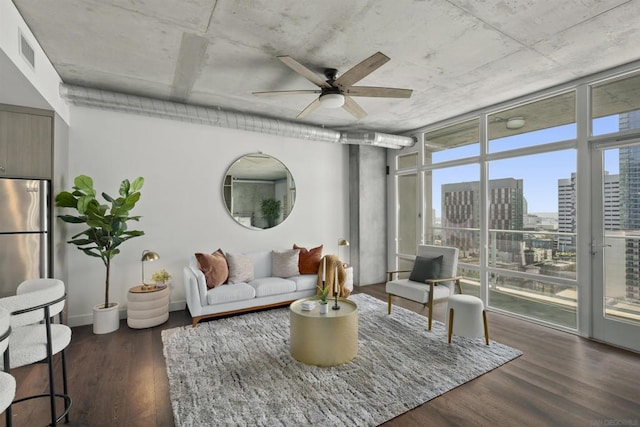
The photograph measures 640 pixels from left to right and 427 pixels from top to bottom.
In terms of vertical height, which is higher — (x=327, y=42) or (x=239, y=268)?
(x=327, y=42)

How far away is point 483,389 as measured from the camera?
2543 millimetres

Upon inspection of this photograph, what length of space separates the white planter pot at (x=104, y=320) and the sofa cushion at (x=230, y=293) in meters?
1.14

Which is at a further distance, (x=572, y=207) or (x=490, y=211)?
(x=490, y=211)

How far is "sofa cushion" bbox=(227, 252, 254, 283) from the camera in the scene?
14.5 ft

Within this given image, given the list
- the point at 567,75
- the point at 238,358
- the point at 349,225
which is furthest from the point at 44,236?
the point at 567,75

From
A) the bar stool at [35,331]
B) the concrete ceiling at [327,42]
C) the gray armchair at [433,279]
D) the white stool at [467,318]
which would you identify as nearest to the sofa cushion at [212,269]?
the bar stool at [35,331]

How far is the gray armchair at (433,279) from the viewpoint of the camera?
12.9 ft

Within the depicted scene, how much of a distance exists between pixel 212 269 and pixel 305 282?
54.4 inches

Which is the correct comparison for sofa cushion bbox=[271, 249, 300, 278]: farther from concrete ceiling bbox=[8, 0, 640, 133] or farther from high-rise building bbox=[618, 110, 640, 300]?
high-rise building bbox=[618, 110, 640, 300]

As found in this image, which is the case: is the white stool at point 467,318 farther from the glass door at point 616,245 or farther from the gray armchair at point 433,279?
the glass door at point 616,245

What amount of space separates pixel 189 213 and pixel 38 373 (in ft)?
8.01

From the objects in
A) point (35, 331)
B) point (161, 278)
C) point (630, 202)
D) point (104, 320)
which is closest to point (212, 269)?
point (161, 278)

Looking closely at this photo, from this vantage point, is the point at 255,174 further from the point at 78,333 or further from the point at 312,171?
the point at 78,333

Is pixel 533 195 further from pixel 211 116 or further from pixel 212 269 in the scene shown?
pixel 211 116
